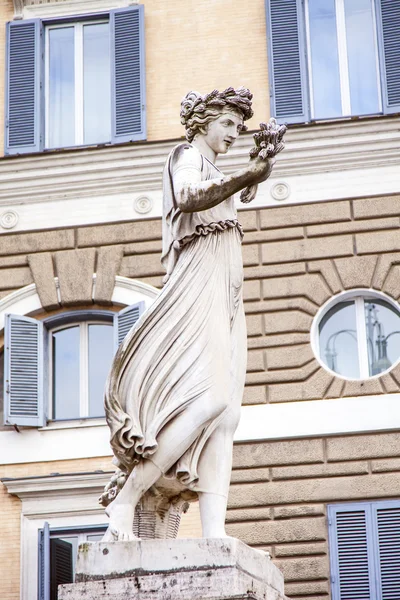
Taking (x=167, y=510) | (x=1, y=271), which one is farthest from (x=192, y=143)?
(x=1, y=271)

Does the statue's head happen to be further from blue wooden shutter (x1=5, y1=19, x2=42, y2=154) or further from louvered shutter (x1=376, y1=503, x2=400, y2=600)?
blue wooden shutter (x1=5, y1=19, x2=42, y2=154)

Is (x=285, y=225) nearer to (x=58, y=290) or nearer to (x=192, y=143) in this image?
(x=58, y=290)

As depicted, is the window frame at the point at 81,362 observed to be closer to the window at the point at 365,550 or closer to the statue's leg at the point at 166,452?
the window at the point at 365,550

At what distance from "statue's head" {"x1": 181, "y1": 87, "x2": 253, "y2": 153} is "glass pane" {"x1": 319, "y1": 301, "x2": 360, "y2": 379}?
354 inches

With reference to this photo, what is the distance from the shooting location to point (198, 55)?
19125mm

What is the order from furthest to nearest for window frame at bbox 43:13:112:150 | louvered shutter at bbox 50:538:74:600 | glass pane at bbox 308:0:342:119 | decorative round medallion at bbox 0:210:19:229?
window frame at bbox 43:13:112:150
decorative round medallion at bbox 0:210:19:229
glass pane at bbox 308:0:342:119
louvered shutter at bbox 50:538:74:600

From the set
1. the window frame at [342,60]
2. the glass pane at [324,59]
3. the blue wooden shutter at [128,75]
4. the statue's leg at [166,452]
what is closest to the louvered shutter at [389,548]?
the window frame at [342,60]

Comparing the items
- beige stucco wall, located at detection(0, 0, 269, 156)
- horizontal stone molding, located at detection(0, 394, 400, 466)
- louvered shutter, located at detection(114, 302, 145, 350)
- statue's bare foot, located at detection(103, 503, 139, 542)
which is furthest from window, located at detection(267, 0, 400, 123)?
statue's bare foot, located at detection(103, 503, 139, 542)

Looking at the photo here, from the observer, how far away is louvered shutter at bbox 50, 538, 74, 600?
56.6ft

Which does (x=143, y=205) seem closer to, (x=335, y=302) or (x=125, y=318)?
(x=125, y=318)

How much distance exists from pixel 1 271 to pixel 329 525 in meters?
5.32

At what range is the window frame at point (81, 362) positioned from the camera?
59.3ft

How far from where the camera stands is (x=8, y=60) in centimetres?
1956

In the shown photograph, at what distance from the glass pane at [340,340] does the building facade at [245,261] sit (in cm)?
2
